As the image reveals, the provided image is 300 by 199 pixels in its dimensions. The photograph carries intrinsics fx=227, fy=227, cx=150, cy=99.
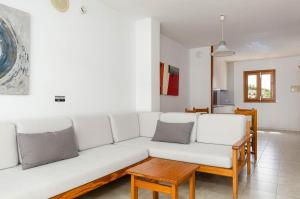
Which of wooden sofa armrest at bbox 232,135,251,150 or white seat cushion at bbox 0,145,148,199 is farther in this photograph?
wooden sofa armrest at bbox 232,135,251,150

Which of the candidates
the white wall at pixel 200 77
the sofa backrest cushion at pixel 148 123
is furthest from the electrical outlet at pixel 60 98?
the white wall at pixel 200 77

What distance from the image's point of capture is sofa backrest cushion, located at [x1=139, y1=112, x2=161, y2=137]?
3623mm

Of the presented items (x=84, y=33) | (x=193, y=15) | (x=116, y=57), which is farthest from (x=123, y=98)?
(x=193, y=15)

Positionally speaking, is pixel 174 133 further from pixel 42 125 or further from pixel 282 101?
pixel 282 101

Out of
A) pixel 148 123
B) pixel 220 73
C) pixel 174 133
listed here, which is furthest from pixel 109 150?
pixel 220 73

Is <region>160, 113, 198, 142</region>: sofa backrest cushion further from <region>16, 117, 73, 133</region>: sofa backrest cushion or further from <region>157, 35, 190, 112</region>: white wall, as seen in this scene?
<region>16, 117, 73, 133</region>: sofa backrest cushion

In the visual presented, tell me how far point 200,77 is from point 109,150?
398 cm

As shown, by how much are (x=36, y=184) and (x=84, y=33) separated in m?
2.16

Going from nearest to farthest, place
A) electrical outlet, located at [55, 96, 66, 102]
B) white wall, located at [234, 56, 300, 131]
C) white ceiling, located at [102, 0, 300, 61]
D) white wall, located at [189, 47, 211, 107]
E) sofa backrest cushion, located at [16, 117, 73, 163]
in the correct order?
sofa backrest cushion, located at [16, 117, 73, 163] → electrical outlet, located at [55, 96, 66, 102] → white ceiling, located at [102, 0, 300, 61] → white wall, located at [189, 47, 211, 107] → white wall, located at [234, 56, 300, 131]

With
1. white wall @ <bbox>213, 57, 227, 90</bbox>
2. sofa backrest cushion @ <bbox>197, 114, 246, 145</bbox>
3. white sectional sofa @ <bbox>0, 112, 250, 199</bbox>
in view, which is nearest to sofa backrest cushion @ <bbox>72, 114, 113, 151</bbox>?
white sectional sofa @ <bbox>0, 112, 250, 199</bbox>

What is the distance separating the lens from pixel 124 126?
3365 millimetres

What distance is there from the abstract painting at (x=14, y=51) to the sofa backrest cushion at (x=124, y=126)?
3.99 feet

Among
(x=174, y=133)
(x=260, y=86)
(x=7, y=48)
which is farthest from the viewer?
(x=260, y=86)

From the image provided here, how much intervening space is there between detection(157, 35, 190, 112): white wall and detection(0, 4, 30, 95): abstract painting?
2.86 meters
